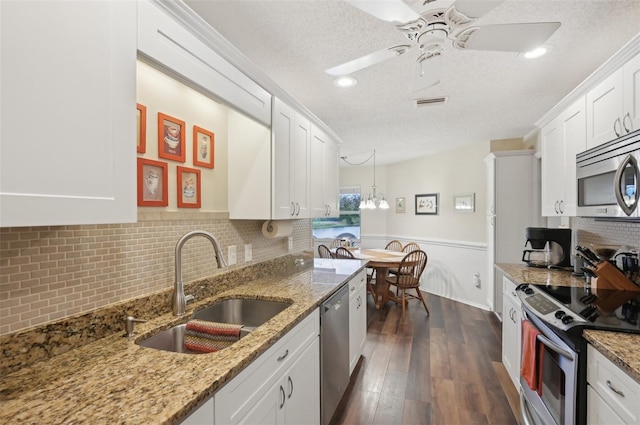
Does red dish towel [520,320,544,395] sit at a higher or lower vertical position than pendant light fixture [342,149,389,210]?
lower

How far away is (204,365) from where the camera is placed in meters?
0.94

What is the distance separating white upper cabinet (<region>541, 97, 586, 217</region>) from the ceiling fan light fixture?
1.59 meters

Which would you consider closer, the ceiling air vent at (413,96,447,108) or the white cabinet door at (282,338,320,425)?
the white cabinet door at (282,338,320,425)

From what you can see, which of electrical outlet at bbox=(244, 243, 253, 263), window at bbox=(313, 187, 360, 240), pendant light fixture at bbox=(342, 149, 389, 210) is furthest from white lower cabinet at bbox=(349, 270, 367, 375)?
window at bbox=(313, 187, 360, 240)

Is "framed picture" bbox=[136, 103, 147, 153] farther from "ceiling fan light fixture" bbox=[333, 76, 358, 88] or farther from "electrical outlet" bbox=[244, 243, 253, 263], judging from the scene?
"ceiling fan light fixture" bbox=[333, 76, 358, 88]

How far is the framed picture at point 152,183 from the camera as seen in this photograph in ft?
4.49

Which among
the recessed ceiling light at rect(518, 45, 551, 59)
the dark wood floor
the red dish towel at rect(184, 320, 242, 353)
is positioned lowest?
the dark wood floor

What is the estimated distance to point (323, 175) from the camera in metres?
2.80

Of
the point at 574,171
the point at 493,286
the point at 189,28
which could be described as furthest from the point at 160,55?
the point at 493,286

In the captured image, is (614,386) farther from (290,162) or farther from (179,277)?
(290,162)

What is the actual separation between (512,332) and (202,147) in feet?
Answer: 8.54

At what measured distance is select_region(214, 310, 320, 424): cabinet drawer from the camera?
3.01 ft

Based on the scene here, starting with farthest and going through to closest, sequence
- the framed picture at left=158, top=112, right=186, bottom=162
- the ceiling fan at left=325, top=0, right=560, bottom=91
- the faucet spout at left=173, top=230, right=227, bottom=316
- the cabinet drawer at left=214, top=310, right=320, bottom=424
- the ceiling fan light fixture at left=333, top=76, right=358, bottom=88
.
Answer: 1. the ceiling fan light fixture at left=333, top=76, right=358, bottom=88
2. the framed picture at left=158, top=112, right=186, bottom=162
3. the faucet spout at left=173, top=230, right=227, bottom=316
4. the ceiling fan at left=325, top=0, right=560, bottom=91
5. the cabinet drawer at left=214, top=310, right=320, bottom=424

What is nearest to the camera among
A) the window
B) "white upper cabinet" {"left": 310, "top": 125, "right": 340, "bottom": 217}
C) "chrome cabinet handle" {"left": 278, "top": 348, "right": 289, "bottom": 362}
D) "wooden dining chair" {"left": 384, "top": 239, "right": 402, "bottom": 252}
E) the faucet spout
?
"chrome cabinet handle" {"left": 278, "top": 348, "right": 289, "bottom": 362}
